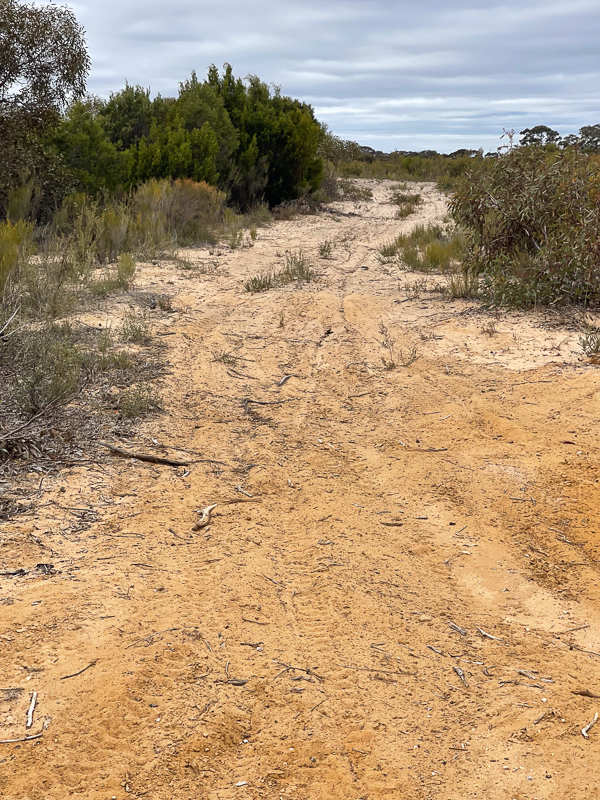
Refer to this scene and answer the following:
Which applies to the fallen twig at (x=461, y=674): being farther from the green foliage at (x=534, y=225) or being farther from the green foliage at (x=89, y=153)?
the green foliage at (x=89, y=153)

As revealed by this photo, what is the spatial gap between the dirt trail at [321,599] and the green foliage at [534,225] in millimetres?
1786

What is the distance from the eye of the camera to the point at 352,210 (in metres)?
18.2

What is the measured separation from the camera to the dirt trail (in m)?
2.33

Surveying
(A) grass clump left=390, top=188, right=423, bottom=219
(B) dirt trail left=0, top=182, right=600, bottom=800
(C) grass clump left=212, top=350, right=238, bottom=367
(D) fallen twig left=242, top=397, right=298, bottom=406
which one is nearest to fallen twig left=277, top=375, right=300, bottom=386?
(B) dirt trail left=0, top=182, right=600, bottom=800

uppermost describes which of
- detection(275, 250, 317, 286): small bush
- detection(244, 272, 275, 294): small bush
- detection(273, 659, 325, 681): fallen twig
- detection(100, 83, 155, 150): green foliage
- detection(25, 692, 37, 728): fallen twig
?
detection(100, 83, 155, 150): green foliage

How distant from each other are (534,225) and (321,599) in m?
6.58

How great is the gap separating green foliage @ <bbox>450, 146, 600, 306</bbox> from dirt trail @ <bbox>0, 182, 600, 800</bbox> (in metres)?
1.79

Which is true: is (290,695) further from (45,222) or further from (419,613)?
(45,222)

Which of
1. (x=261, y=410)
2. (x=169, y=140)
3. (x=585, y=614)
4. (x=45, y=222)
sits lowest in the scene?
(x=585, y=614)

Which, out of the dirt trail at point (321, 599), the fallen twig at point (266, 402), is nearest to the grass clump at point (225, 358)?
the dirt trail at point (321, 599)

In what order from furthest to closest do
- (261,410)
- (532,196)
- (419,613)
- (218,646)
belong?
(532,196) < (261,410) < (419,613) < (218,646)

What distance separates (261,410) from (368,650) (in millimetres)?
3014

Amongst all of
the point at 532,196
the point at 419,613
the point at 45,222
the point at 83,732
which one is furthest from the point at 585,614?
the point at 45,222

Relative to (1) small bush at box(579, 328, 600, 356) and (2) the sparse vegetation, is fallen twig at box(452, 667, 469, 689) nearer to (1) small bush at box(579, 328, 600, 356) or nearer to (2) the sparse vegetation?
(2) the sparse vegetation
